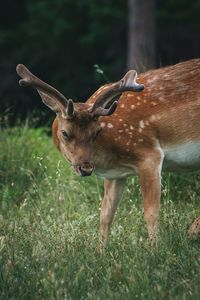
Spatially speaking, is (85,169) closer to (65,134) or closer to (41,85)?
(65,134)

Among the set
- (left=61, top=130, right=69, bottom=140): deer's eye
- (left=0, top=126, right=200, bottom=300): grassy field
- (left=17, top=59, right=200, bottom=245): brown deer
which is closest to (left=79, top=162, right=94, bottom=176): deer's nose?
(left=17, top=59, right=200, bottom=245): brown deer

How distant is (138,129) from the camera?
8445 millimetres

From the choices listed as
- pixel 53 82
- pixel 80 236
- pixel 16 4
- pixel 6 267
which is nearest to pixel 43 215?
pixel 80 236

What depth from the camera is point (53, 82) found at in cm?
2230

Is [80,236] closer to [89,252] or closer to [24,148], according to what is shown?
[89,252]

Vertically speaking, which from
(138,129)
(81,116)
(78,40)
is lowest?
(138,129)

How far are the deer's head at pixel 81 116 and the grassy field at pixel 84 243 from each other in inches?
15.5

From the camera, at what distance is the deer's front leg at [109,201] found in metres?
8.66

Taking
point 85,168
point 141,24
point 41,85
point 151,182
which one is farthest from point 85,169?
point 141,24

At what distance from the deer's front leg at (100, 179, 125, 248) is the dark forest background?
11.6m

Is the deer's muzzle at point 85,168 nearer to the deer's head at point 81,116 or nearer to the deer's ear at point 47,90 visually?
the deer's head at point 81,116

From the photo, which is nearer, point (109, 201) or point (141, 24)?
point (109, 201)

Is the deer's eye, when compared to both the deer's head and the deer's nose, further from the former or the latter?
the deer's nose

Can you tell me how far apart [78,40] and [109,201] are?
590 inches
